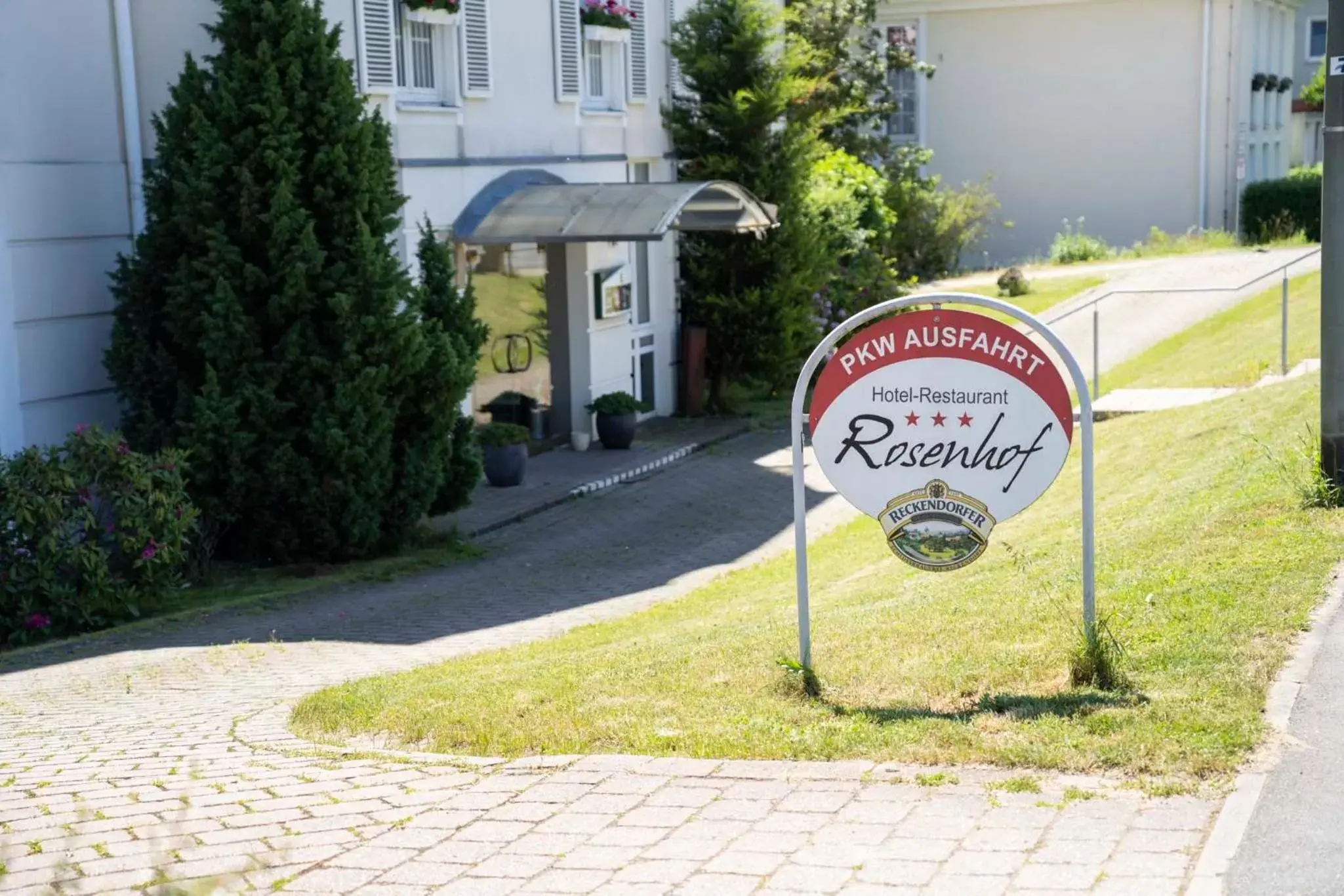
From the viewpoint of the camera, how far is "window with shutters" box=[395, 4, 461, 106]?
15.8 meters

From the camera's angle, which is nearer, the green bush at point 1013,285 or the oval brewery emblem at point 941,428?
the oval brewery emblem at point 941,428

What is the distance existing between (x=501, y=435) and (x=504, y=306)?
88.2 inches

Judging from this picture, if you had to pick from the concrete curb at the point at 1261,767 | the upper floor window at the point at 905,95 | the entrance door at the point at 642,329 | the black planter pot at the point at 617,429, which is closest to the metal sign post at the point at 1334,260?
the concrete curb at the point at 1261,767

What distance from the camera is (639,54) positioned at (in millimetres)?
20859

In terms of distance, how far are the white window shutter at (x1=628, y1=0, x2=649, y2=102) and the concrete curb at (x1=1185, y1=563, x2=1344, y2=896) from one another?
14.8m

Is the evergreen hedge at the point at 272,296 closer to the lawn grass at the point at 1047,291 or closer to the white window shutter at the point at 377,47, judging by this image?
the white window shutter at the point at 377,47

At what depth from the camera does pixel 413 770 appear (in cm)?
616

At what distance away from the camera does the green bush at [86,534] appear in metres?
10.9

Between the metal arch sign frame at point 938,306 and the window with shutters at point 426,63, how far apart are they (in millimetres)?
9811

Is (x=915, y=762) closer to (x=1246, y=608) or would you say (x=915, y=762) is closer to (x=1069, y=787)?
(x=1069, y=787)

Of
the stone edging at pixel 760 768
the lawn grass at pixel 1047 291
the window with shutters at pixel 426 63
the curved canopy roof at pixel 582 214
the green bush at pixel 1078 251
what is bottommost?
the stone edging at pixel 760 768

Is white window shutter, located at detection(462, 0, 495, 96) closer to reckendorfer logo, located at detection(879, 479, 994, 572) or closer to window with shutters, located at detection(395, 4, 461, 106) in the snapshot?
window with shutters, located at detection(395, 4, 461, 106)

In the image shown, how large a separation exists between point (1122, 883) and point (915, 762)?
1.24m

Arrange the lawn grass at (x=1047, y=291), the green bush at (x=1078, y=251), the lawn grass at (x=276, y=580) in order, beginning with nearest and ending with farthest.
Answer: the lawn grass at (x=276, y=580) < the lawn grass at (x=1047, y=291) < the green bush at (x=1078, y=251)
